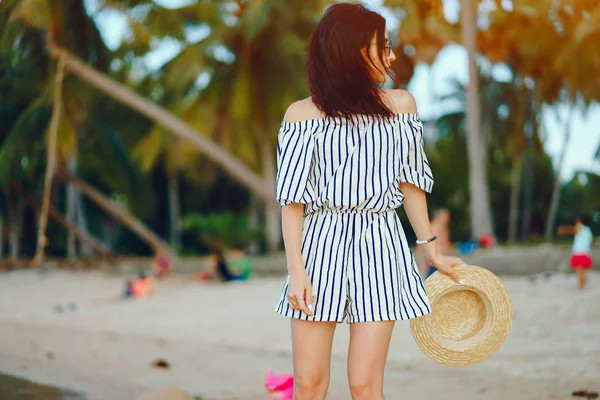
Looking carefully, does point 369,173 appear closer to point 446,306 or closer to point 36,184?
point 446,306

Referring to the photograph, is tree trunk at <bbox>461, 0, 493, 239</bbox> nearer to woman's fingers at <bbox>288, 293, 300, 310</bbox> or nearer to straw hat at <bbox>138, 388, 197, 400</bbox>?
straw hat at <bbox>138, 388, 197, 400</bbox>

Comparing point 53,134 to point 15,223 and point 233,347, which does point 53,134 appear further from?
point 15,223

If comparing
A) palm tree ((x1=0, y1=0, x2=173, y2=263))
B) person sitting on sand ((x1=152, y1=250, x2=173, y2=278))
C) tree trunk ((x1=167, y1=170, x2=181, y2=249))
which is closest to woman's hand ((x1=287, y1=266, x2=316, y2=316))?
palm tree ((x1=0, y1=0, x2=173, y2=263))

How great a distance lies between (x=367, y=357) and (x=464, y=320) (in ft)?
1.58

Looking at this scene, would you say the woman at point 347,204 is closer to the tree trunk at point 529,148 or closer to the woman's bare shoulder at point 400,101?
the woman's bare shoulder at point 400,101

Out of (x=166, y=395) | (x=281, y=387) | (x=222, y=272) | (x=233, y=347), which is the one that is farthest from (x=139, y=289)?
(x=281, y=387)

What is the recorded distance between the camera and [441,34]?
1861cm

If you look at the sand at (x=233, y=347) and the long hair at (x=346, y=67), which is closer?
the long hair at (x=346, y=67)

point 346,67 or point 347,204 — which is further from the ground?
point 346,67

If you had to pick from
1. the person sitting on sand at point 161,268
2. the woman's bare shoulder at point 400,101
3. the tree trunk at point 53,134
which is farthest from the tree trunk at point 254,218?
the woman's bare shoulder at point 400,101

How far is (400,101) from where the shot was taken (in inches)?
92.6

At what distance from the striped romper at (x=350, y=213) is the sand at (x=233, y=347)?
2372mm

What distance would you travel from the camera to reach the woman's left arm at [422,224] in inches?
94.9

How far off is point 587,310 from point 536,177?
22.4m
